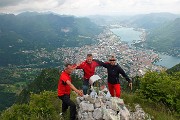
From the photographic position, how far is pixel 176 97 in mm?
13617

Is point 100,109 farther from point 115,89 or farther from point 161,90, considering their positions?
point 161,90

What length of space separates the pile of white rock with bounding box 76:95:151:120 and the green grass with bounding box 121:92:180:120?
1549mm

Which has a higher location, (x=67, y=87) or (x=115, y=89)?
(x=67, y=87)

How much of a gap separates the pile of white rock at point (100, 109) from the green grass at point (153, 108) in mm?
1549

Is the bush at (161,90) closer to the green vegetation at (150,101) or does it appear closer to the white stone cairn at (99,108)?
the green vegetation at (150,101)

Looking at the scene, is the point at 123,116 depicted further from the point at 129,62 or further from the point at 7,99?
the point at 129,62

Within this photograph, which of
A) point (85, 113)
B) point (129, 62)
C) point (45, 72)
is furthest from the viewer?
point (129, 62)

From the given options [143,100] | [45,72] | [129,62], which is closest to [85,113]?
[143,100]

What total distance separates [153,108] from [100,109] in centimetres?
412

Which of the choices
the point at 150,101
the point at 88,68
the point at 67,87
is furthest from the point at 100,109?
the point at 150,101

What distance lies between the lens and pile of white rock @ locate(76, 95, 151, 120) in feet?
32.9

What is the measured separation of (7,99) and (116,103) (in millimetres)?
100470

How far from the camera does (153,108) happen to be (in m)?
13.3

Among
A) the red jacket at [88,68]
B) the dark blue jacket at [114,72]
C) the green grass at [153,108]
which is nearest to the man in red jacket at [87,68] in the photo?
the red jacket at [88,68]
